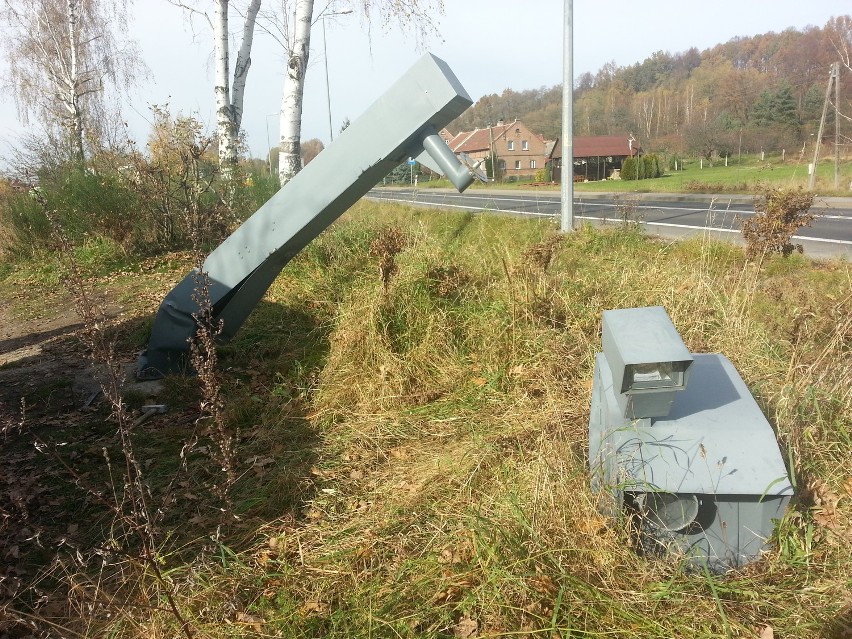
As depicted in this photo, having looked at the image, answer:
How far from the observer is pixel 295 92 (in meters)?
9.55

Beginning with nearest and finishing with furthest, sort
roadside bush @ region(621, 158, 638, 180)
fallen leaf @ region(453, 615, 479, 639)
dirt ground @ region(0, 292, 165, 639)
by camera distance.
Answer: fallen leaf @ region(453, 615, 479, 639)
dirt ground @ region(0, 292, 165, 639)
roadside bush @ region(621, 158, 638, 180)

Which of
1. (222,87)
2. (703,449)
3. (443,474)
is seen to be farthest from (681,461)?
(222,87)

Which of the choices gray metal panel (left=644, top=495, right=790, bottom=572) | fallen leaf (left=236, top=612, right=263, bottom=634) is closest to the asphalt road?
gray metal panel (left=644, top=495, right=790, bottom=572)

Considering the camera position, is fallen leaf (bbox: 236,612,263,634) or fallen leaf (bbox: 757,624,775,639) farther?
fallen leaf (bbox: 236,612,263,634)

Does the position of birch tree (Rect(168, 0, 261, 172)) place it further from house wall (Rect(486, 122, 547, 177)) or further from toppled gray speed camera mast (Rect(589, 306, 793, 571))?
house wall (Rect(486, 122, 547, 177))

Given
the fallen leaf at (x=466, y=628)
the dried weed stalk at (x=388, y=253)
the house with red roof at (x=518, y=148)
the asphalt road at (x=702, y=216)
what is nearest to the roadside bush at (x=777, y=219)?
the asphalt road at (x=702, y=216)

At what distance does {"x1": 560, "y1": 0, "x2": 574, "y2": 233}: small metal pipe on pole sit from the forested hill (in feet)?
75.2

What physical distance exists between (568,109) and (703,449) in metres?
8.66

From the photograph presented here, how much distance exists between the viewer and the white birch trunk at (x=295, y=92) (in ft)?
30.6

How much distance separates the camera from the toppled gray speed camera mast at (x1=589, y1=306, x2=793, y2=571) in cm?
208

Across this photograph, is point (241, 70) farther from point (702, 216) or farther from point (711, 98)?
point (711, 98)

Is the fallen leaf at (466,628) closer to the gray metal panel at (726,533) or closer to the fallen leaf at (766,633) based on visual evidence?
the gray metal panel at (726,533)

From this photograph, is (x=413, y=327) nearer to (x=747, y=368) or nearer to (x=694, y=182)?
(x=747, y=368)

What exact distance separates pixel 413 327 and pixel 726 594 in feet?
9.26
